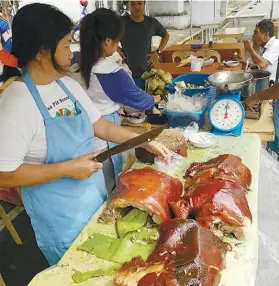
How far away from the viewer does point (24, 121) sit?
5.36 ft

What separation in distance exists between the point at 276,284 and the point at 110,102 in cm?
196

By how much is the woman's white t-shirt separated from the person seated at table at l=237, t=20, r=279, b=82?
162 inches

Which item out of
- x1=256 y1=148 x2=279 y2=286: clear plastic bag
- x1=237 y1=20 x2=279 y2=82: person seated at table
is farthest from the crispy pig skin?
x1=237 y1=20 x2=279 y2=82: person seated at table

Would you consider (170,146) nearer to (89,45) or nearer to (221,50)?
(89,45)

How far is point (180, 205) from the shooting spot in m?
1.75

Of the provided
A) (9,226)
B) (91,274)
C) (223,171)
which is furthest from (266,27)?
(91,274)

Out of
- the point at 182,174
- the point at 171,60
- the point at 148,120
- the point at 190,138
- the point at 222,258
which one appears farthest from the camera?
the point at 171,60

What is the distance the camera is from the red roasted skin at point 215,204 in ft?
5.35

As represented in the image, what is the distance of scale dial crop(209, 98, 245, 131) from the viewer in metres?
2.75

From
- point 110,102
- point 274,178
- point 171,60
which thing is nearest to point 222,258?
point 274,178

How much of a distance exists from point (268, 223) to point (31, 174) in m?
1.65

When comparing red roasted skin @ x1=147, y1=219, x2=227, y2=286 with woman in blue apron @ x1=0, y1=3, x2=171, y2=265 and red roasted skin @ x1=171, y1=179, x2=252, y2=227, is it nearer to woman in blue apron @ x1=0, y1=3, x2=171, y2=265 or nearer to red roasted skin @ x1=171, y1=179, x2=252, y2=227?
red roasted skin @ x1=171, y1=179, x2=252, y2=227

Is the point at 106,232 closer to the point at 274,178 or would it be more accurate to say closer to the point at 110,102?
the point at 110,102

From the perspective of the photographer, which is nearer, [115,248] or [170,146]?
[115,248]
